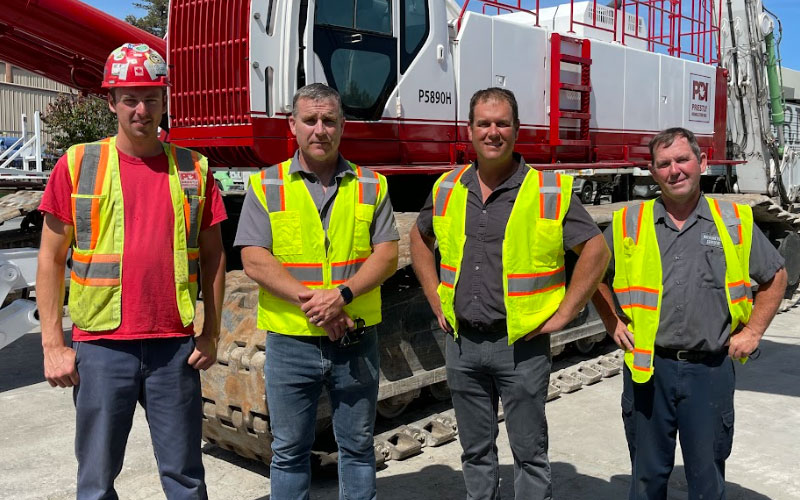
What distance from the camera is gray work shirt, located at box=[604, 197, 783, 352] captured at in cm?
331

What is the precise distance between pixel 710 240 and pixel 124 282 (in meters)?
2.32

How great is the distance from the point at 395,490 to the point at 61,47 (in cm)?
449

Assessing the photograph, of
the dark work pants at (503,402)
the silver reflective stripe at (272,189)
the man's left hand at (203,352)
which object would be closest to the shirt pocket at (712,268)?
the dark work pants at (503,402)

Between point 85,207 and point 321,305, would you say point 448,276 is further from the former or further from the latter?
point 85,207

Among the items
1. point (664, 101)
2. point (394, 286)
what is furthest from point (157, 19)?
point (394, 286)

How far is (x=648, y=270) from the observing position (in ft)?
11.3

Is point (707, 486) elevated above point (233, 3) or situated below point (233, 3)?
below

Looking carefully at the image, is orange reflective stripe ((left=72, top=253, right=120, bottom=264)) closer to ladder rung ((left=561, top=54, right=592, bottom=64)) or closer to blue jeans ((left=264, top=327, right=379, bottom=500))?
blue jeans ((left=264, top=327, right=379, bottom=500))

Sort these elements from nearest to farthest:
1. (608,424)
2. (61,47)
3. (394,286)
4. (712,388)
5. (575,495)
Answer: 1. (712,388)
2. (575,495)
3. (394,286)
4. (608,424)
5. (61,47)

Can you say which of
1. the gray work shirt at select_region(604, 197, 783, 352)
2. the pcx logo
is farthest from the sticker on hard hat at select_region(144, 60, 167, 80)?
the pcx logo

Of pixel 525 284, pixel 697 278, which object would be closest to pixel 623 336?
pixel 697 278

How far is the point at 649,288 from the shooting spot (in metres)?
3.43

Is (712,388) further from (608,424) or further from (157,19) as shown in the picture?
(157,19)

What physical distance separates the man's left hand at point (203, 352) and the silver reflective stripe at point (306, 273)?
42cm
